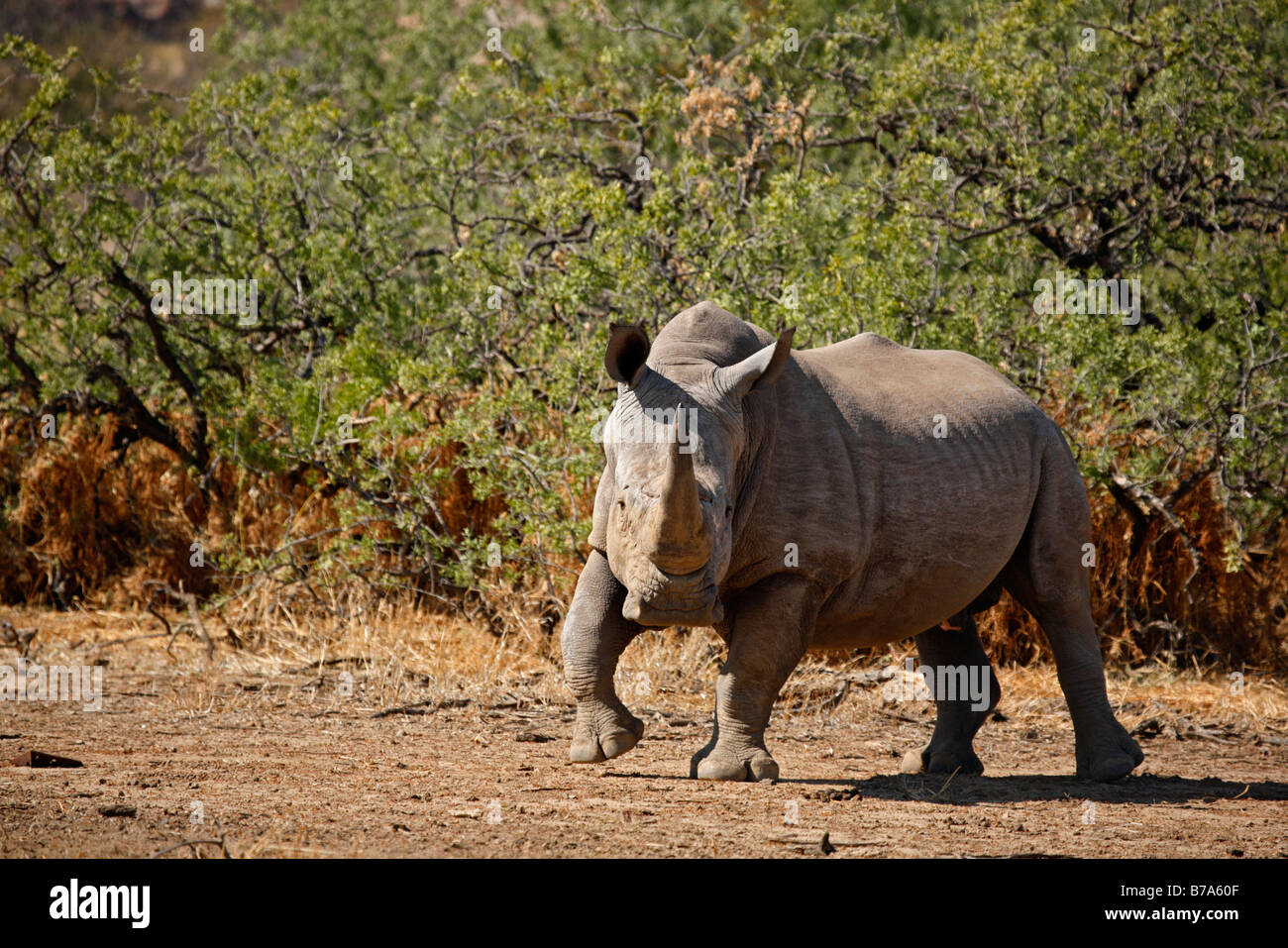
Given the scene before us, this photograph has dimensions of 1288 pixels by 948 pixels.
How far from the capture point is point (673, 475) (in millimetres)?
5176

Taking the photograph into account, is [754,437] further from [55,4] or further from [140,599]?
[55,4]

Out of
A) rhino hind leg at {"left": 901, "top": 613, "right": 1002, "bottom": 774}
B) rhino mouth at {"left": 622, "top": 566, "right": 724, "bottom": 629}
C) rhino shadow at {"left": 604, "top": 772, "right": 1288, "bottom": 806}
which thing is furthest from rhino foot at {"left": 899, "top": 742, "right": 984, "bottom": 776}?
rhino mouth at {"left": 622, "top": 566, "right": 724, "bottom": 629}

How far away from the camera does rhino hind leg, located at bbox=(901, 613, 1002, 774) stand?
7.08 meters

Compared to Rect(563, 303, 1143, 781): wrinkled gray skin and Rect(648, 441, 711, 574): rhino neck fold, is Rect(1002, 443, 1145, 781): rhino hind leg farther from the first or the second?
Rect(648, 441, 711, 574): rhino neck fold

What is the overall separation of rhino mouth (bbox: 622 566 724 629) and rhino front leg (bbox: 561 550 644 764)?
2.01 feet

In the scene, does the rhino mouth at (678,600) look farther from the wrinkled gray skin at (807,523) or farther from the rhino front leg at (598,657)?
the rhino front leg at (598,657)

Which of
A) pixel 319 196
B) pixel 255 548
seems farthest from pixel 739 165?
pixel 255 548

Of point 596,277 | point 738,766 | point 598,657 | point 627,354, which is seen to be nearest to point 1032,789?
point 738,766

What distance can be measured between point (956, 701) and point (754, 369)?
2.28m

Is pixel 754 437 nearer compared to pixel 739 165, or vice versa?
pixel 754 437

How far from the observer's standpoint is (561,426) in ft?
30.6

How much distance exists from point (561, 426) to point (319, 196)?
3.29m

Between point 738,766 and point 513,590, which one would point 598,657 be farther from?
point 513,590

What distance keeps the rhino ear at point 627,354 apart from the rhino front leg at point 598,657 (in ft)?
2.51
